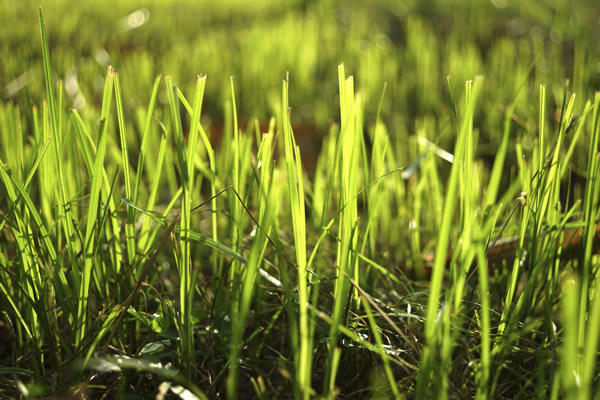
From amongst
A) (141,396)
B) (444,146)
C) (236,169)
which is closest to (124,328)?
(141,396)

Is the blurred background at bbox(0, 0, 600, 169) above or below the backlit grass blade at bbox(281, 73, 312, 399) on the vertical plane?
below

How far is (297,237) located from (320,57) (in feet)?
6.66

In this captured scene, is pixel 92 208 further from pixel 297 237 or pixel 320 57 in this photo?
pixel 320 57

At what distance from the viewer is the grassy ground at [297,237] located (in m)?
0.52

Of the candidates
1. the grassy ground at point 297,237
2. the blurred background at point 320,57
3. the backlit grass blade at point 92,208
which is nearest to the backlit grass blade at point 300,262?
the grassy ground at point 297,237

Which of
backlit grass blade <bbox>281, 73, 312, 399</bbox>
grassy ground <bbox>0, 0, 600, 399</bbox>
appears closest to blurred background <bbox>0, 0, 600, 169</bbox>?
grassy ground <bbox>0, 0, 600, 399</bbox>

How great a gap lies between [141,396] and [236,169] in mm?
286

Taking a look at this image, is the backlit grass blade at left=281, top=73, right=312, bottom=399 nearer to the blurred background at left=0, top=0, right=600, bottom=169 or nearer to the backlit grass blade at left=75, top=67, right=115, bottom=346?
the backlit grass blade at left=75, top=67, right=115, bottom=346

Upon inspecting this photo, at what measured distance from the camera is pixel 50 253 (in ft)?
2.05

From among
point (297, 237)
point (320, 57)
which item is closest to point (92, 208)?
point (297, 237)

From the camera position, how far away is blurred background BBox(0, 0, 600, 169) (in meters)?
1.70

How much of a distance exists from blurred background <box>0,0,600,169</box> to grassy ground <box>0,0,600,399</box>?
0.02m

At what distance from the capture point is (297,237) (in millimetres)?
522

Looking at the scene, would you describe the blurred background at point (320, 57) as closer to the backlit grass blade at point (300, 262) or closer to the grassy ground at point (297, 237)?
the grassy ground at point (297, 237)
